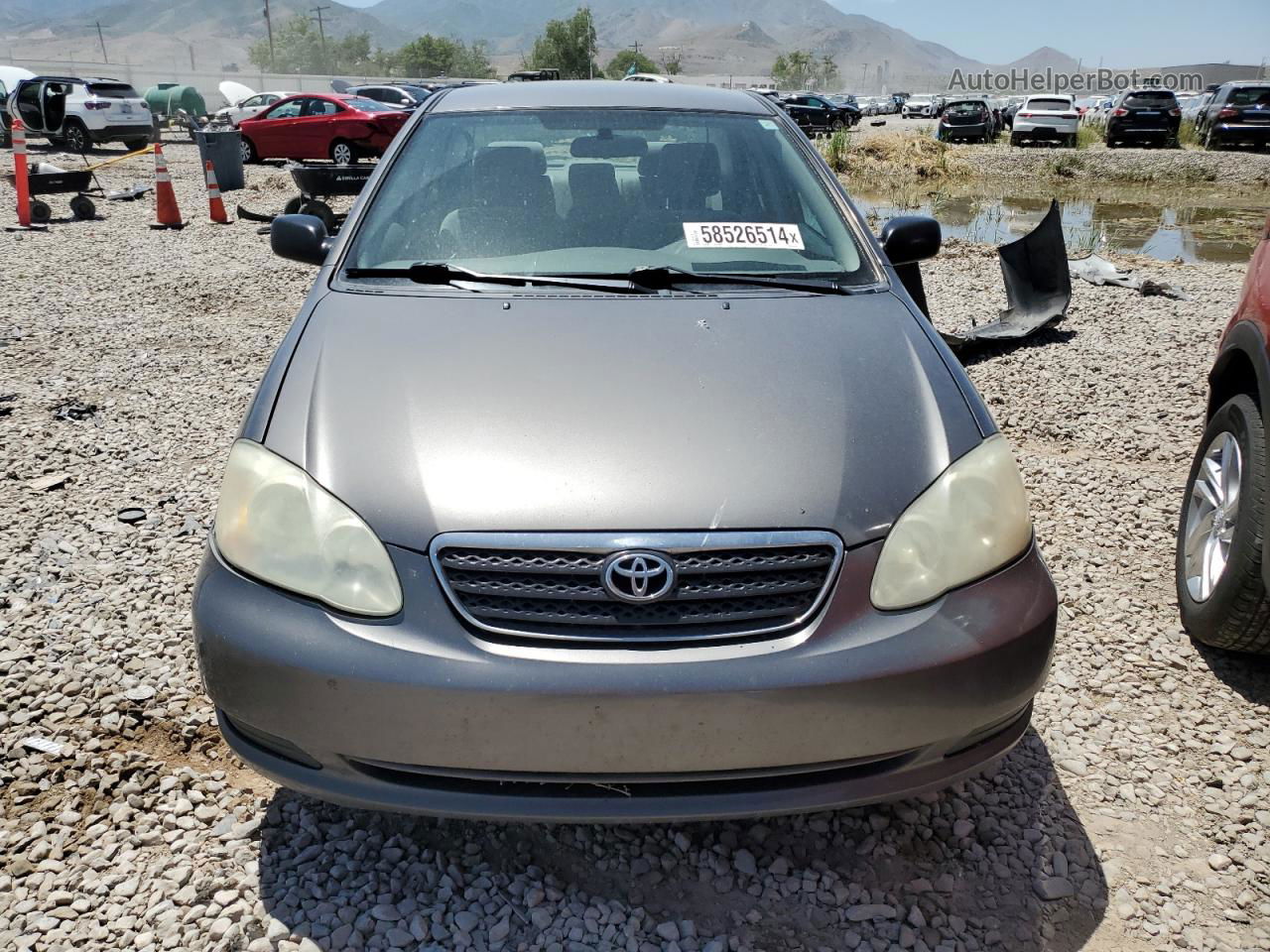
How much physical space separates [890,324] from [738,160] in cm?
105

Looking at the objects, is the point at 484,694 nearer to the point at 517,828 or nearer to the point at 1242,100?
the point at 517,828

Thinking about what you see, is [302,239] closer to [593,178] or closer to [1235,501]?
[593,178]

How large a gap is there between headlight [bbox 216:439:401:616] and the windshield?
1022 mm

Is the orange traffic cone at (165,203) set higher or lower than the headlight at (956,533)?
lower

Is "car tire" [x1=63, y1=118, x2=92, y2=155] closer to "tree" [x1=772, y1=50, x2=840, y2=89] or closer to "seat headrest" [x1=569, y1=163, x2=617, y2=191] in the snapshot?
"seat headrest" [x1=569, y1=163, x2=617, y2=191]

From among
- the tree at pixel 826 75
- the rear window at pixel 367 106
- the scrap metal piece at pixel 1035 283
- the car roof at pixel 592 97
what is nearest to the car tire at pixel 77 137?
the rear window at pixel 367 106

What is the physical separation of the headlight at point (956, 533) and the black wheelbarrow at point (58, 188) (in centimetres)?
1322

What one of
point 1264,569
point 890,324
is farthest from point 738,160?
point 1264,569

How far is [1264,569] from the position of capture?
2613 mm

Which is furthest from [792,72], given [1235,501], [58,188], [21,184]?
[1235,501]

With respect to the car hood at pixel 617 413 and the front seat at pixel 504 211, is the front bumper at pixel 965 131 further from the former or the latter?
the car hood at pixel 617 413

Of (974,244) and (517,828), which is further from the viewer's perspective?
(974,244)

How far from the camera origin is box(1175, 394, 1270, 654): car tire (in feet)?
9.19

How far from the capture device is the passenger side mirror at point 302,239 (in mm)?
3268
